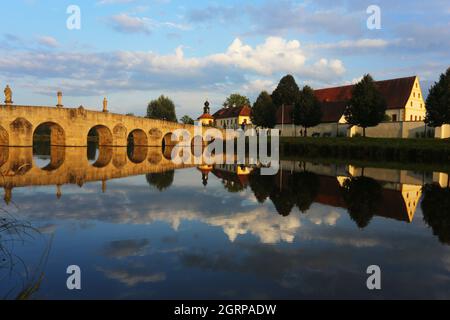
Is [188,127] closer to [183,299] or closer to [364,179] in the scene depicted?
[364,179]

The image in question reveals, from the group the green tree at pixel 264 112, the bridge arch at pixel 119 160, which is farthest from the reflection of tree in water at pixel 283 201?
the green tree at pixel 264 112

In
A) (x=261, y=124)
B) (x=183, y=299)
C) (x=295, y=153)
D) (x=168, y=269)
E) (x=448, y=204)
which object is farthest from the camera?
(x=261, y=124)

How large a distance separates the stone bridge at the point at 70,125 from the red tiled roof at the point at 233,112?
140 ft

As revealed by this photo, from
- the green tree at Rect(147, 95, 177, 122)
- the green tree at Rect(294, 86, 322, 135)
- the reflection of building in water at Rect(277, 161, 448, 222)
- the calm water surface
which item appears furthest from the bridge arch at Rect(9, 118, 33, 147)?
the green tree at Rect(147, 95, 177, 122)

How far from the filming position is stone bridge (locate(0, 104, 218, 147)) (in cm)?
4072

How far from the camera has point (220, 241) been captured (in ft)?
27.9

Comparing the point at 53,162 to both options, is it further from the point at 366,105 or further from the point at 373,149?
the point at 366,105

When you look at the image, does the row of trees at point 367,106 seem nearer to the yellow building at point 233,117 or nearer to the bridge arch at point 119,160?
the bridge arch at point 119,160

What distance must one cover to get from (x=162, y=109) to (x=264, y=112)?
111 feet

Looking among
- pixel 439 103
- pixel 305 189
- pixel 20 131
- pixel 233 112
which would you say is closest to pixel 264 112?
pixel 439 103

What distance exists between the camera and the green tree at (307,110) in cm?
5328
